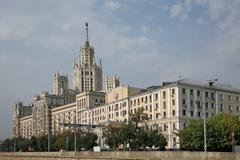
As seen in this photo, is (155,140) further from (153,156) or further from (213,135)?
(153,156)

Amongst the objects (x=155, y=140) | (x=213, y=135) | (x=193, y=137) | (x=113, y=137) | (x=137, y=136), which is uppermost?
(x=213, y=135)

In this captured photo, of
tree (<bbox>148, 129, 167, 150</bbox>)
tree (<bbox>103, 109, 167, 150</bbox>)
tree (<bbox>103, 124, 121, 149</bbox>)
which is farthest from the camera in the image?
tree (<bbox>103, 124, 121, 149</bbox>)

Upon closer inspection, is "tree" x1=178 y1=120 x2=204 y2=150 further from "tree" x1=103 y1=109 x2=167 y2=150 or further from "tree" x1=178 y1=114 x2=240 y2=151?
"tree" x1=103 y1=109 x2=167 y2=150

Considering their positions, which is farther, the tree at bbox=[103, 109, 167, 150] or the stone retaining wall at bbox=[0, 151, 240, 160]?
the tree at bbox=[103, 109, 167, 150]

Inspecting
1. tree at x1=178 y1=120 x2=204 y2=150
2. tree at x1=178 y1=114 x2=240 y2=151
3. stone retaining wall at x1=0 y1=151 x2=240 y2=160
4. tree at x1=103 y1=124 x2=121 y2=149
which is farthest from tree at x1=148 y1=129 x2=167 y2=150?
stone retaining wall at x1=0 y1=151 x2=240 y2=160

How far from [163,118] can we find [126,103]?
19971 mm

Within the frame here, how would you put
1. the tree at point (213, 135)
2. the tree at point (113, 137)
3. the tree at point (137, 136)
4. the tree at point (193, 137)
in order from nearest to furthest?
the tree at point (193, 137)
the tree at point (213, 135)
the tree at point (137, 136)
the tree at point (113, 137)

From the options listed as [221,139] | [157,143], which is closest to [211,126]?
[221,139]

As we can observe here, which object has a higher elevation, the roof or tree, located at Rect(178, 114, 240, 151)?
the roof

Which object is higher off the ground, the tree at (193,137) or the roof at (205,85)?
the roof at (205,85)

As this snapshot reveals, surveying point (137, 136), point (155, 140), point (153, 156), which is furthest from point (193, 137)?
point (153, 156)

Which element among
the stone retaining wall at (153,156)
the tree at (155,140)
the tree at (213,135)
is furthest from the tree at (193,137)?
the stone retaining wall at (153,156)

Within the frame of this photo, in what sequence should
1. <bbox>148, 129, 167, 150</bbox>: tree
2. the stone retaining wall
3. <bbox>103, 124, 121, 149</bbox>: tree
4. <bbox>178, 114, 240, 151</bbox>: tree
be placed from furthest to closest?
<bbox>103, 124, 121, 149</bbox>: tree, <bbox>148, 129, 167, 150</bbox>: tree, <bbox>178, 114, 240, 151</bbox>: tree, the stone retaining wall

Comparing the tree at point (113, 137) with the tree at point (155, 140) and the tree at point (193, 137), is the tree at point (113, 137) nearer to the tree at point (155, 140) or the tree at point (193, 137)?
the tree at point (155, 140)
